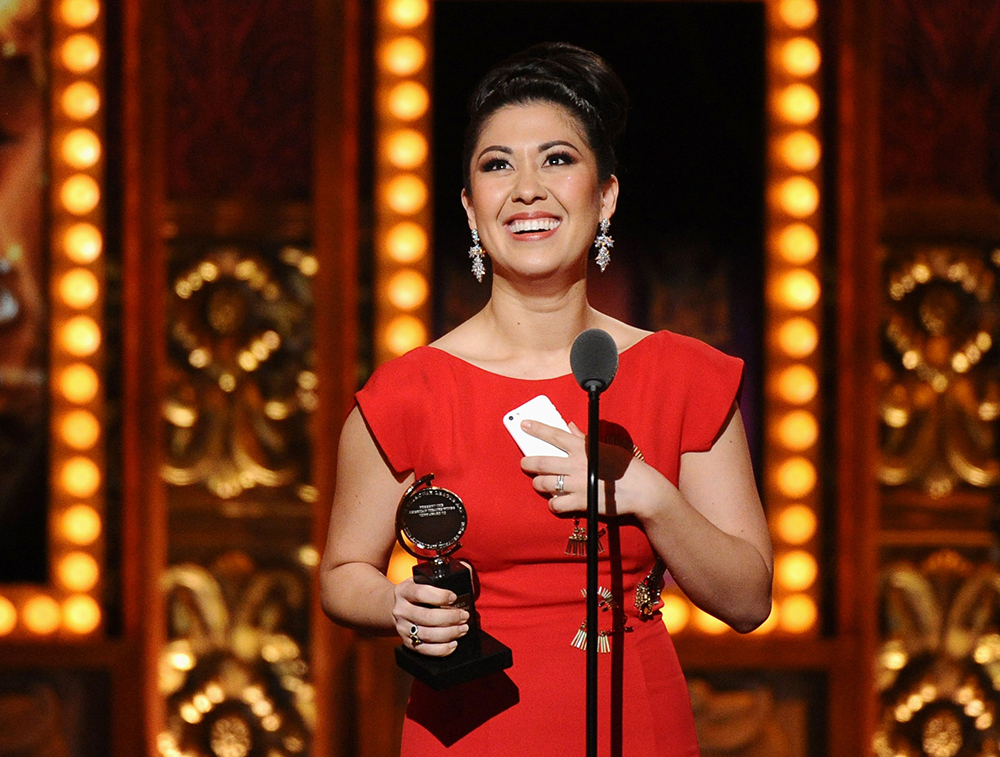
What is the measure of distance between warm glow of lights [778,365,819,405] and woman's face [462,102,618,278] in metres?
1.59

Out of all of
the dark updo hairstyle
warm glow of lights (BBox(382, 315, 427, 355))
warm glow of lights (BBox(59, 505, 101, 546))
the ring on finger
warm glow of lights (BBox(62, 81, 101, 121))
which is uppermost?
warm glow of lights (BBox(62, 81, 101, 121))

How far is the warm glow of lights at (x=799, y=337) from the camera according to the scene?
2711mm

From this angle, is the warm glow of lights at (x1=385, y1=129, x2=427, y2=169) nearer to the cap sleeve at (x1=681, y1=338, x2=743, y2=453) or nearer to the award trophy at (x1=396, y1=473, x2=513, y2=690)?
the cap sleeve at (x1=681, y1=338, x2=743, y2=453)

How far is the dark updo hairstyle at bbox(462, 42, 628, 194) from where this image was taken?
126 cm

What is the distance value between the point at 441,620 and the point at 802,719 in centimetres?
205

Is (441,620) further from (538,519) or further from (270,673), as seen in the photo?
(270,673)

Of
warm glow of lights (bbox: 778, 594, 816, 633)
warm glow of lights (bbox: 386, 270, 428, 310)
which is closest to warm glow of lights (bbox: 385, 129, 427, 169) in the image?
warm glow of lights (bbox: 386, 270, 428, 310)

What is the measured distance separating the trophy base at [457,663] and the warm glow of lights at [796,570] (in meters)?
1.79

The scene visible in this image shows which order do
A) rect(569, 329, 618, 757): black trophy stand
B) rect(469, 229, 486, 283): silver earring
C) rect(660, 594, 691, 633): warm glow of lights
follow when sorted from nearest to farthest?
1. rect(569, 329, 618, 757): black trophy stand
2. rect(469, 229, 486, 283): silver earring
3. rect(660, 594, 691, 633): warm glow of lights

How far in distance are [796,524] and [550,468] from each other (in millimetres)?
1796

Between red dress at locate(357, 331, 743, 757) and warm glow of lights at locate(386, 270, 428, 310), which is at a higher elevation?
warm glow of lights at locate(386, 270, 428, 310)

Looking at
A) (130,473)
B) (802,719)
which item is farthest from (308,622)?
(802,719)

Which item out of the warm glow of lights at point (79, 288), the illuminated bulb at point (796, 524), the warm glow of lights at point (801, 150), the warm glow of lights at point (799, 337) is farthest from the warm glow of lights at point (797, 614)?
the warm glow of lights at point (79, 288)

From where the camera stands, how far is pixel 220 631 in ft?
9.09
